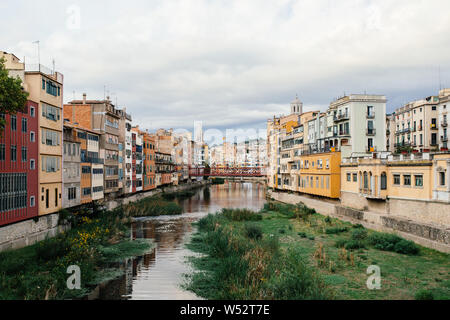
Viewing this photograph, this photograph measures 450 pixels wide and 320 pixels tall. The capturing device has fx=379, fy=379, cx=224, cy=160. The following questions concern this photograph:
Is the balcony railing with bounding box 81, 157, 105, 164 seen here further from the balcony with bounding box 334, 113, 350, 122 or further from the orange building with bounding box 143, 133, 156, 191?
the balcony with bounding box 334, 113, 350, 122

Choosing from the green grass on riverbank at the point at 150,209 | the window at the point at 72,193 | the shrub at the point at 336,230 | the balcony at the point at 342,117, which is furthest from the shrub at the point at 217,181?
the shrub at the point at 336,230

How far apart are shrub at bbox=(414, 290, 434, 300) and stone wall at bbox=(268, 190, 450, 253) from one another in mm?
7569

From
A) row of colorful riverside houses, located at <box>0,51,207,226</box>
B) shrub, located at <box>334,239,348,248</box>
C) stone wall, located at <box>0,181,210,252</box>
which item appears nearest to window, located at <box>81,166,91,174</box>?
row of colorful riverside houses, located at <box>0,51,207,226</box>

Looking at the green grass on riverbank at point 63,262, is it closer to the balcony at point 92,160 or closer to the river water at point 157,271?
the river water at point 157,271

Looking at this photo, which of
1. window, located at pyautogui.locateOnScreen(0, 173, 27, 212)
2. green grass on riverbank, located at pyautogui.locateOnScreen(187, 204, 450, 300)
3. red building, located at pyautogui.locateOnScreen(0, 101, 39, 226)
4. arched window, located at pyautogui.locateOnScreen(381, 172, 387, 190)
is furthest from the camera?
arched window, located at pyautogui.locateOnScreen(381, 172, 387, 190)

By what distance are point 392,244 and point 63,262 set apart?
23250 mm

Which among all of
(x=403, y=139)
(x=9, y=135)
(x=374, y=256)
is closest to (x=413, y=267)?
(x=374, y=256)

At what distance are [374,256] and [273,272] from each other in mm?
9507

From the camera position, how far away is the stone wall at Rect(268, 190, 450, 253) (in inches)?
1045

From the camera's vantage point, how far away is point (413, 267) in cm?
2397

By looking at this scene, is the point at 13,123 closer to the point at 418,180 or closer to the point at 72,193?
the point at 72,193

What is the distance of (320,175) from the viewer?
5228 centimetres

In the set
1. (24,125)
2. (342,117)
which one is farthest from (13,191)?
(342,117)
